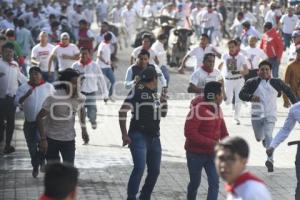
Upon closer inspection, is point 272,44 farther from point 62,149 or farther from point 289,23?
point 62,149

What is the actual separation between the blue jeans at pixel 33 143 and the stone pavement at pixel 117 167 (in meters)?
0.26

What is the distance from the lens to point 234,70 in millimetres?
18875

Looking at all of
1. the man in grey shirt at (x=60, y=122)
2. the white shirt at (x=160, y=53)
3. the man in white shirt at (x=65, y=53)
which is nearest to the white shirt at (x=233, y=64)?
the white shirt at (x=160, y=53)

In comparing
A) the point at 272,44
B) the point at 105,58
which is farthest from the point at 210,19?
the point at 105,58

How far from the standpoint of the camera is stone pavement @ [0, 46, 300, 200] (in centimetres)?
1259

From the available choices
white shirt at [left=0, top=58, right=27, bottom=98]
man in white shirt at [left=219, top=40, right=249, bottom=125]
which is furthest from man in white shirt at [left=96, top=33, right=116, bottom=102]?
white shirt at [left=0, top=58, right=27, bottom=98]

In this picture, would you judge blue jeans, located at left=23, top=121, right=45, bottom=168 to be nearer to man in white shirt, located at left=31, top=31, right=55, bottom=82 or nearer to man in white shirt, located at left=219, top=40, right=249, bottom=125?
man in white shirt, located at left=219, top=40, right=249, bottom=125

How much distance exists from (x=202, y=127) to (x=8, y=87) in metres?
6.01

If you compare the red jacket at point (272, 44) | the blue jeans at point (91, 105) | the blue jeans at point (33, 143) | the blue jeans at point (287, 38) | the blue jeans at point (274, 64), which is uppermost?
the blue jeans at point (287, 38)

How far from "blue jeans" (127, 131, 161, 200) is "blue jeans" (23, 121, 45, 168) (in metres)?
2.42

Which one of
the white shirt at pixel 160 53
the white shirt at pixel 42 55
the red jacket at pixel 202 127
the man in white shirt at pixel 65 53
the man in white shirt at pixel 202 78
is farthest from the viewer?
the white shirt at pixel 160 53

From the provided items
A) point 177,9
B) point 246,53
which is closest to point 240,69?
point 246,53

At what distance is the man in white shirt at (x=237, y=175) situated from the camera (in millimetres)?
6177

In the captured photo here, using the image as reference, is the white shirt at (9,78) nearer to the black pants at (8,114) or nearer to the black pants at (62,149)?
the black pants at (8,114)
